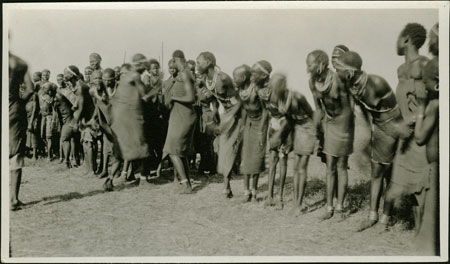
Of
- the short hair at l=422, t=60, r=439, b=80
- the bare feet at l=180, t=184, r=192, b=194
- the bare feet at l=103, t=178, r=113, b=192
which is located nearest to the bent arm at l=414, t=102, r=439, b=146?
the short hair at l=422, t=60, r=439, b=80

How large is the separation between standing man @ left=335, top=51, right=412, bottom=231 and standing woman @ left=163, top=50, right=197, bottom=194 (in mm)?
2330

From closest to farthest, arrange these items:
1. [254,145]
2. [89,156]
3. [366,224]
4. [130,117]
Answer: [366,224], [254,145], [130,117], [89,156]

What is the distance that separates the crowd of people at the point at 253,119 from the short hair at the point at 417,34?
0.05 ft

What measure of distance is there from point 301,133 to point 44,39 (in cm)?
400

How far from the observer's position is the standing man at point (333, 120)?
7422mm

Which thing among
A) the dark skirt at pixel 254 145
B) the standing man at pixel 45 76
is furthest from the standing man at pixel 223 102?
the standing man at pixel 45 76

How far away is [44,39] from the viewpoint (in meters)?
8.05

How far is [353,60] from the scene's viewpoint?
7320mm

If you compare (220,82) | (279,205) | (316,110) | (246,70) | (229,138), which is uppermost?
(246,70)

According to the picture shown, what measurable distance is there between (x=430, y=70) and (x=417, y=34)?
65 cm

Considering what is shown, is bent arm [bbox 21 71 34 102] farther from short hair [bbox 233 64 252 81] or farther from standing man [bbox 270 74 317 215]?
standing man [bbox 270 74 317 215]

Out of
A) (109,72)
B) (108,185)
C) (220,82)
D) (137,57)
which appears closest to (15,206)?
(108,185)

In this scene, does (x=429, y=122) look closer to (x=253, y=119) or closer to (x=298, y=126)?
(x=298, y=126)

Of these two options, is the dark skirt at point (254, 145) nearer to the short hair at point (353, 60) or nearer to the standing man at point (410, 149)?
the short hair at point (353, 60)
